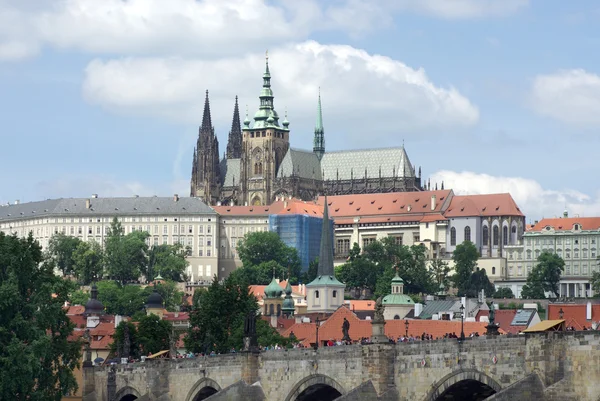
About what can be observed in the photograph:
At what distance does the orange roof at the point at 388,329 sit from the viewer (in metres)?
114

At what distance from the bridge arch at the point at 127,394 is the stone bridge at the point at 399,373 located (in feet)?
0.52

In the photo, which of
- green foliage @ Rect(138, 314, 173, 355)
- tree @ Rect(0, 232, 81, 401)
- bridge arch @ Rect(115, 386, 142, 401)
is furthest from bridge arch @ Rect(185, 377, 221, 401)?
green foliage @ Rect(138, 314, 173, 355)

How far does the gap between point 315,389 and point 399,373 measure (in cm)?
688

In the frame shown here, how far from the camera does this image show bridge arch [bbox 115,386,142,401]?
81069 mm

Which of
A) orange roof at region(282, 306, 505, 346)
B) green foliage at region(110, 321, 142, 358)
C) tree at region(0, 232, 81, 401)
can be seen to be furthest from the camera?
orange roof at region(282, 306, 505, 346)

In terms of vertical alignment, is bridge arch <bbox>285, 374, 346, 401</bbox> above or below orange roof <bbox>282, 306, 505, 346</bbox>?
below

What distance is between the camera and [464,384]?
5897 centimetres

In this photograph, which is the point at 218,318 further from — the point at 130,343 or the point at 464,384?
the point at 464,384

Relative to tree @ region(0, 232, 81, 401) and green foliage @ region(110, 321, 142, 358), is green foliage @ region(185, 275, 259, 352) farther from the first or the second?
tree @ region(0, 232, 81, 401)

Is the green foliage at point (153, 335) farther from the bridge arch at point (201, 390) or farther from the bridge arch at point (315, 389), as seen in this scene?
the bridge arch at point (315, 389)

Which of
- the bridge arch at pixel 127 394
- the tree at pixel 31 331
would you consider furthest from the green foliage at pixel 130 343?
the tree at pixel 31 331

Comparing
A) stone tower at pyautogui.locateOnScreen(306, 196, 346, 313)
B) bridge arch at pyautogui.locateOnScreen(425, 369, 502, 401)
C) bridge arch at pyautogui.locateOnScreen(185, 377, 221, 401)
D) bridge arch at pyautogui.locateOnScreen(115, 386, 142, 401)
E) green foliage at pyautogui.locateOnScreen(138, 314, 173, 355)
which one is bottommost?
bridge arch at pyautogui.locateOnScreen(115, 386, 142, 401)

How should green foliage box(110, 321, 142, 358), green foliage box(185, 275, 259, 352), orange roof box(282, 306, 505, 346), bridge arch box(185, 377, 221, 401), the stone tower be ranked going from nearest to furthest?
bridge arch box(185, 377, 221, 401)
green foliage box(185, 275, 259, 352)
green foliage box(110, 321, 142, 358)
orange roof box(282, 306, 505, 346)
the stone tower

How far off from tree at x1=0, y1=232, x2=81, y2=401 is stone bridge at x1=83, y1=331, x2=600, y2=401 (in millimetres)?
3707
